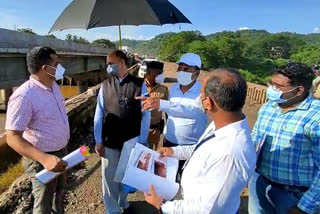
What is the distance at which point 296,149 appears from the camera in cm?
247

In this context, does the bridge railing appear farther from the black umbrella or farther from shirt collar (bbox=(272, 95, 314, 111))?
shirt collar (bbox=(272, 95, 314, 111))

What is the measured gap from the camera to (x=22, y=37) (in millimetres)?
14828

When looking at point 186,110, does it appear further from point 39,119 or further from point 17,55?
point 17,55

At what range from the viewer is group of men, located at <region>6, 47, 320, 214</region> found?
70.1 inches

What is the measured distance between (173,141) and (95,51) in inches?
991

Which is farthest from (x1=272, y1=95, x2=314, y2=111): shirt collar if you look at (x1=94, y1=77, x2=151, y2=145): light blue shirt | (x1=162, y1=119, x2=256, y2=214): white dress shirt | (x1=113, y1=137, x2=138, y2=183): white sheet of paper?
(x1=94, y1=77, x2=151, y2=145): light blue shirt

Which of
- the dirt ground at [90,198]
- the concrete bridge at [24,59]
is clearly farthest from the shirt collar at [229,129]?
the concrete bridge at [24,59]

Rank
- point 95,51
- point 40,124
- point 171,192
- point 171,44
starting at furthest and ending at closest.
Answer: point 171,44, point 95,51, point 40,124, point 171,192

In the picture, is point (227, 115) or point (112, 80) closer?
point (227, 115)

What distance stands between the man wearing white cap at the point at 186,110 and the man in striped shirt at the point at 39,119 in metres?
1.17

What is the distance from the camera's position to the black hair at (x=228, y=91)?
1.79 m

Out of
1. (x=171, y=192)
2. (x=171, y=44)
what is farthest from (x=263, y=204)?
(x=171, y=44)

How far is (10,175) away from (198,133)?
10.6 feet

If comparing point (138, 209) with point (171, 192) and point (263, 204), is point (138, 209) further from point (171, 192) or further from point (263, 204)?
point (171, 192)
